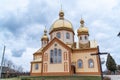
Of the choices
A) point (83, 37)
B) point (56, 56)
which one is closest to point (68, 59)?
point (56, 56)

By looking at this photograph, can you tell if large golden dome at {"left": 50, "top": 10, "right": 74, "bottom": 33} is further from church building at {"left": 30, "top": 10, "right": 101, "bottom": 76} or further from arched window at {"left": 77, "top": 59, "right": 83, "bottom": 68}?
arched window at {"left": 77, "top": 59, "right": 83, "bottom": 68}

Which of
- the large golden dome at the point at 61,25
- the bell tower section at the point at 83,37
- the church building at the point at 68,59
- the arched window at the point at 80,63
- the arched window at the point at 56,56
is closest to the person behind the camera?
the church building at the point at 68,59

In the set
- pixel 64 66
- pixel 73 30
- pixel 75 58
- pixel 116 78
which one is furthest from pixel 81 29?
pixel 116 78

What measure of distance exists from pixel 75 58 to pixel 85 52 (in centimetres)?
247

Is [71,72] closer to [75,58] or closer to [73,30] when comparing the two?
[75,58]

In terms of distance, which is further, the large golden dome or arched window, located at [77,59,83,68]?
the large golden dome

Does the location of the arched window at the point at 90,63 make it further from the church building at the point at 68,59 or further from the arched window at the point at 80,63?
the arched window at the point at 80,63

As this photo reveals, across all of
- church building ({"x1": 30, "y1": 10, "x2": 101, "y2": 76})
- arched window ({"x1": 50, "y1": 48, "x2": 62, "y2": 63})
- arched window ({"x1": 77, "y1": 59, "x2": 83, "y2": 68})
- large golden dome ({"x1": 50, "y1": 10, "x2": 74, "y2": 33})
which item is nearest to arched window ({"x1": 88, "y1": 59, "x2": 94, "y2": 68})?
church building ({"x1": 30, "y1": 10, "x2": 101, "y2": 76})

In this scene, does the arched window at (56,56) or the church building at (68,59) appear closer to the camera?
the church building at (68,59)

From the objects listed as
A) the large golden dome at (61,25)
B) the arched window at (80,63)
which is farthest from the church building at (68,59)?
the large golden dome at (61,25)

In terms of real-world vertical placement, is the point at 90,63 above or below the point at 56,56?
below

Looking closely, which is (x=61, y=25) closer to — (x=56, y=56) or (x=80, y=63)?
(x=56, y=56)

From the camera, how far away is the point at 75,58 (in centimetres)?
3341

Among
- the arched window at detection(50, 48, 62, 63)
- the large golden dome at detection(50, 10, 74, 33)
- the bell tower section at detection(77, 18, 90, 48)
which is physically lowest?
the arched window at detection(50, 48, 62, 63)
